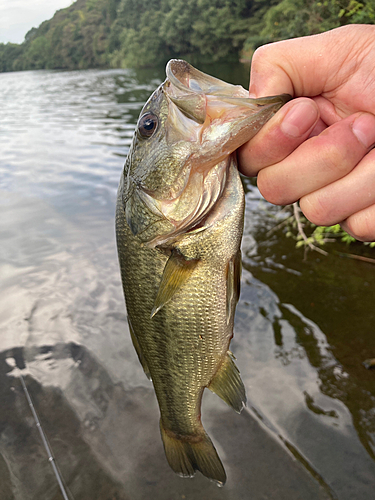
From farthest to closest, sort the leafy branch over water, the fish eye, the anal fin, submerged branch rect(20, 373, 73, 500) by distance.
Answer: the leafy branch over water, submerged branch rect(20, 373, 73, 500), the anal fin, the fish eye

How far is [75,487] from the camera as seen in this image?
2775 millimetres

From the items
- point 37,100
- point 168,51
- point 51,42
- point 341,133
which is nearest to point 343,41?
point 341,133

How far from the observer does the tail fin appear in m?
2.16

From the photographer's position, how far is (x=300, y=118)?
1.44 metres

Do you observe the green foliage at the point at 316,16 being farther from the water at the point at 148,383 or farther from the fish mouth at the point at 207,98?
the fish mouth at the point at 207,98

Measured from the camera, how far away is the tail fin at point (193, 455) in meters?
2.16

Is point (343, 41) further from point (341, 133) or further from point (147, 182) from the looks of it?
point (147, 182)

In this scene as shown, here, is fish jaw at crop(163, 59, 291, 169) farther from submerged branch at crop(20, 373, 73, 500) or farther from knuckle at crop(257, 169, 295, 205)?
submerged branch at crop(20, 373, 73, 500)

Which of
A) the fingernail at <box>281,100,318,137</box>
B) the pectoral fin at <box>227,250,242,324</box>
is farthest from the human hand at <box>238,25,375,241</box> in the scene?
the pectoral fin at <box>227,250,242,324</box>

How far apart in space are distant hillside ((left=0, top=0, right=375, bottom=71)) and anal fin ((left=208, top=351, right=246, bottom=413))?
10062 mm

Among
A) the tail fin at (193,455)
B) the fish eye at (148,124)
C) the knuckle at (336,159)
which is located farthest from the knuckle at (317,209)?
the tail fin at (193,455)

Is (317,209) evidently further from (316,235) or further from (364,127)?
(316,235)

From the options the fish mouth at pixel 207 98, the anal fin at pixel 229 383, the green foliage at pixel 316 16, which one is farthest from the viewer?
the green foliage at pixel 316 16

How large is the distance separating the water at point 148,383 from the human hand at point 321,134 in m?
2.00
